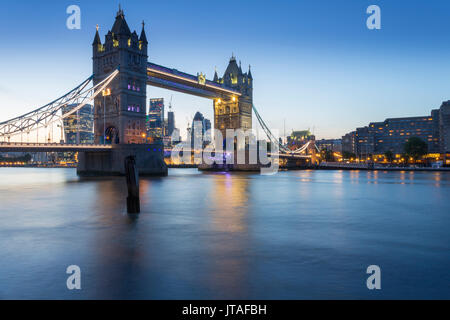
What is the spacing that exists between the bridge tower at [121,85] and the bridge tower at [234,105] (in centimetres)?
3261

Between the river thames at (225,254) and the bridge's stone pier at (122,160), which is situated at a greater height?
the bridge's stone pier at (122,160)

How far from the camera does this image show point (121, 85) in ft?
167

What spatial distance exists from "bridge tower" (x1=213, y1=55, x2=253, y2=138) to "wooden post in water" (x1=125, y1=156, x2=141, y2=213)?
6675 cm

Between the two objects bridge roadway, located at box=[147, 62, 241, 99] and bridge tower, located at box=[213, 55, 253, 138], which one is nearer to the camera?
bridge roadway, located at box=[147, 62, 241, 99]

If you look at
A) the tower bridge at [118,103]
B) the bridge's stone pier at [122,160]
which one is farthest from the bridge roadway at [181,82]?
the bridge's stone pier at [122,160]

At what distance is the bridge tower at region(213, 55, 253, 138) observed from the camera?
8356 centimetres

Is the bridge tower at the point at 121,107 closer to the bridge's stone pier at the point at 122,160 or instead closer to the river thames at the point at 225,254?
the bridge's stone pier at the point at 122,160

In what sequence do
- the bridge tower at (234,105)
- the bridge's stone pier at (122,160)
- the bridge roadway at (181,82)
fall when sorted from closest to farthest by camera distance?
the bridge's stone pier at (122,160) < the bridge roadway at (181,82) < the bridge tower at (234,105)

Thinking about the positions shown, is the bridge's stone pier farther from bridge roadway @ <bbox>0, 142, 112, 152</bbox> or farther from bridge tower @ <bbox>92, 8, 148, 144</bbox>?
bridge tower @ <bbox>92, 8, 148, 144</bbox>

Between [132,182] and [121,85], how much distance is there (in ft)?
130

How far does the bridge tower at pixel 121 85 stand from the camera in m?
51.3

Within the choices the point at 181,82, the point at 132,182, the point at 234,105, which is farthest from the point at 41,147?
the point at 234,105

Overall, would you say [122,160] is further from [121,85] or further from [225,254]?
[225,254]

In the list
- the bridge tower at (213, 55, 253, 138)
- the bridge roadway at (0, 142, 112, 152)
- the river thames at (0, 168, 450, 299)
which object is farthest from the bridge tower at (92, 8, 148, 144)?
the river thames at (0, 168, 450, 299)
